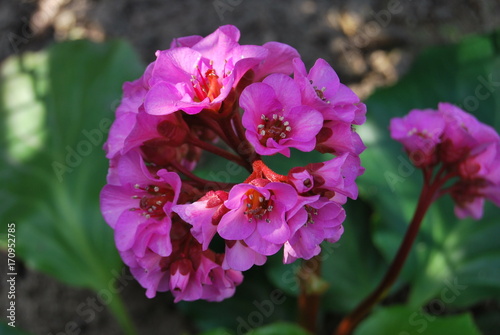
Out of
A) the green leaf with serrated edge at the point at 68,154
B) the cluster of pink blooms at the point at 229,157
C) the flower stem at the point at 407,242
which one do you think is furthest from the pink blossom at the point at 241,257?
the green leaf with serrated edge at the point at 68,154

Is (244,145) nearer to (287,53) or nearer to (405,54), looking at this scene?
(287,53)

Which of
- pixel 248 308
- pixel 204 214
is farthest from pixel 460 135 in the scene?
pixel 248 308

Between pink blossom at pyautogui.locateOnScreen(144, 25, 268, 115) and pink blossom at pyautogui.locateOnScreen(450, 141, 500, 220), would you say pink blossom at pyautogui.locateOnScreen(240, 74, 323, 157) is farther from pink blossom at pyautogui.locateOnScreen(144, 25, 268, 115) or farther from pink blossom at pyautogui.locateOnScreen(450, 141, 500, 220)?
pink blossom at pyautogui.locateOnScreen(450, 141, 500, 220)

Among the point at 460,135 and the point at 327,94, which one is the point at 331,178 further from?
the point at 460,135

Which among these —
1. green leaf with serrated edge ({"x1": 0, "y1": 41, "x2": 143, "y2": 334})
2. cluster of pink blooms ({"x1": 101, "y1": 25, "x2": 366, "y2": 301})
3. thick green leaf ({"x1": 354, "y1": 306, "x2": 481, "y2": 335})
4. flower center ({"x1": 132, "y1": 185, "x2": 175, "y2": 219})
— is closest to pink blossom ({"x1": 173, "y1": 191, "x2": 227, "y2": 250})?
cluster of pink blooms ({"x1": 101, "y1": 25, "x2": 366, "y2": 301})

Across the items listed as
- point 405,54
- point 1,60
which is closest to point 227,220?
point 405,54

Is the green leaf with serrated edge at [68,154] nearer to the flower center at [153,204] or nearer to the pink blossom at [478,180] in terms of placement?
the flower center at [153,204]
